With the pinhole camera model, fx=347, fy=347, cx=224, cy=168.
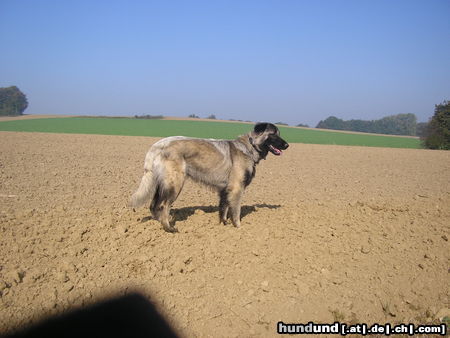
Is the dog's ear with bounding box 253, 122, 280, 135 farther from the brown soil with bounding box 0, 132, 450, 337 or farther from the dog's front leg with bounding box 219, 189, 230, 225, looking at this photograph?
the brown soil with bounding box 0, 132, 450, 337

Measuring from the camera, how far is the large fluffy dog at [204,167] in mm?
6395

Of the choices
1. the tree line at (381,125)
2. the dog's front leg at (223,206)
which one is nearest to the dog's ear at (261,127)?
the dog's front leg at (223,206)

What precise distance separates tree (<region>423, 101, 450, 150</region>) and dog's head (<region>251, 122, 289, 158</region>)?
141 feet

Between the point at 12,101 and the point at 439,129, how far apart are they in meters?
109

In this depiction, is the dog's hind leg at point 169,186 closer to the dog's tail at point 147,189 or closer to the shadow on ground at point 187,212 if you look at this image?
the dog's tail at point 147,189

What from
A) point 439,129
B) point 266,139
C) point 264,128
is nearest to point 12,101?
point 439,129

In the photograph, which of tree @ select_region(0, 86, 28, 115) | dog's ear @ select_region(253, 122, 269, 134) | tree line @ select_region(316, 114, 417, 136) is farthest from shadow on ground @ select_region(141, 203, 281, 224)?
tree @ select_region(0, 86, 28, 115)

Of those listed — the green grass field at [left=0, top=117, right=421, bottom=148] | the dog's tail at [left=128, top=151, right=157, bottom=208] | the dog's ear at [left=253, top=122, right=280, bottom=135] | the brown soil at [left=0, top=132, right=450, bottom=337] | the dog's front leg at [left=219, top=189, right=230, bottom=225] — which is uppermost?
the dog's ear at [left=253, top=122, right=280, bottom=135]

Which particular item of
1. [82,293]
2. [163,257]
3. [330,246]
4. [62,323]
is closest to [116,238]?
[163,257]

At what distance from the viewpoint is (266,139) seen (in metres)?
7.24

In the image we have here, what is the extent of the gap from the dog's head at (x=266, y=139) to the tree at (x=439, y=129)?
43.0 metres

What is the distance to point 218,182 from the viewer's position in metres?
7.00

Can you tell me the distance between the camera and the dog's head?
7.25m

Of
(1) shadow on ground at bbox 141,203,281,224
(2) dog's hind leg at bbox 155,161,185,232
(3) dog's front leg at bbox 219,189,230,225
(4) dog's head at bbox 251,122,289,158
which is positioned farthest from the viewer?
(1) shadow on ground at bbox 141,203,281,224
